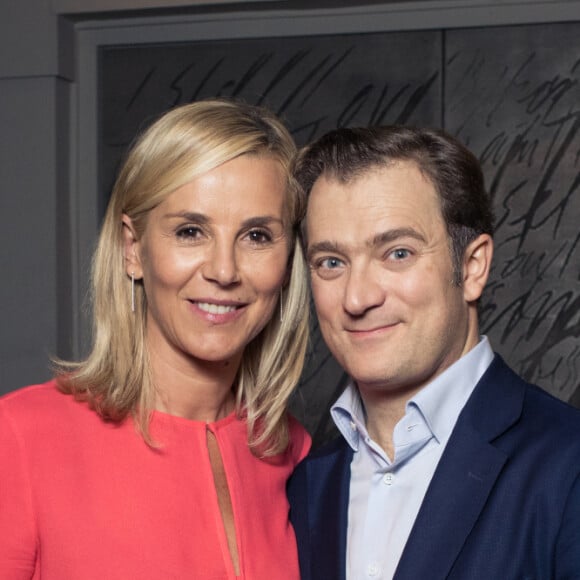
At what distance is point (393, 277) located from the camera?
1.94m

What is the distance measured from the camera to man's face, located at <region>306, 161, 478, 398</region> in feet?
6.36

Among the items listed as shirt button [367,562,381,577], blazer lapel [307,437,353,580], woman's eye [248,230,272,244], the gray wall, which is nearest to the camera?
shirt button [367,562,381,577]

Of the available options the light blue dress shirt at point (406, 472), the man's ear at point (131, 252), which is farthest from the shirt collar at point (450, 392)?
the man's ear at point (131, 252)

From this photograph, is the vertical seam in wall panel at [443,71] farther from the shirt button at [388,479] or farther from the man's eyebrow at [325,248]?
the shirt button at [388,479]

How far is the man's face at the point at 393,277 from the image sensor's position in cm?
194

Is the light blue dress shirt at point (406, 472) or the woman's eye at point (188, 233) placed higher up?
the woman's eye at point (188, 233)

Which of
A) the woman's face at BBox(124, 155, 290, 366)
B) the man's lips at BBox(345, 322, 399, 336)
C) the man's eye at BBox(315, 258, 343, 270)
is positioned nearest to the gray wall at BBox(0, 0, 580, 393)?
the woman's face at BBox(124, 155, 290, 366)

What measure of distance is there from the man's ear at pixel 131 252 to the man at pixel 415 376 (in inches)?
15.1

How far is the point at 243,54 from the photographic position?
4.22 metres

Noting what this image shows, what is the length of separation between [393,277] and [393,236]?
0.08 metres

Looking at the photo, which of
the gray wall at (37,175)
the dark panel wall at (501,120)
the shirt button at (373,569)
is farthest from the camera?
the gray wall at (37,175)

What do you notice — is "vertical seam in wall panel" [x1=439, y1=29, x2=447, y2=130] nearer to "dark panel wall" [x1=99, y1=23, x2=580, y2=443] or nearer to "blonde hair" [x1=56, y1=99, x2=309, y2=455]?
"dark panel wall" [x1=99, y1=23, x2=580, y2=443]

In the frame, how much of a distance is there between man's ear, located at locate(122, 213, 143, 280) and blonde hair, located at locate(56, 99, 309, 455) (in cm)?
2

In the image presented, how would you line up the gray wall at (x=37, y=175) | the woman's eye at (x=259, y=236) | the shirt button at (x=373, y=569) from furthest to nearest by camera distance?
the gray wall at (x=37, y=175) → the woman's eye at (x=259, y=236) → the shirt button at (x=373, y=569)
